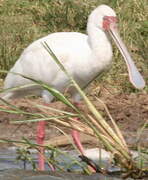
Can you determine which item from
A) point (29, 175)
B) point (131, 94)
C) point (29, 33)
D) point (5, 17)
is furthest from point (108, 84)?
point (29, 175)

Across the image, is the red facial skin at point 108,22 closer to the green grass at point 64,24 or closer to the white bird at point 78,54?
the white bird at point 78,54

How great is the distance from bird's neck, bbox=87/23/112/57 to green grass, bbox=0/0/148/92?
2.15 metres

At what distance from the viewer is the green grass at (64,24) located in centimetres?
1107

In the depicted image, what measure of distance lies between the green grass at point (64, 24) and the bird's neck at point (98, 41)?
84.7 inches

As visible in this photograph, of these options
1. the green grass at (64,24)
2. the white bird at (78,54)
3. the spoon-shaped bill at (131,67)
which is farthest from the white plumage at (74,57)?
the green grass at (64,24)

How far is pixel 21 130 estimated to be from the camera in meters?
9.20

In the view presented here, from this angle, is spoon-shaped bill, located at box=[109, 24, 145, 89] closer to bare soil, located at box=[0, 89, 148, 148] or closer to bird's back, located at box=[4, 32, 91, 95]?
bird's back, located at box=[4, 32, 91, 95]

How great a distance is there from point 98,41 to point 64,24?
4.28 meters

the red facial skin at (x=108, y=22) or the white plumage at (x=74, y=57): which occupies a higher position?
the red facial skin at (x=108, y=22)

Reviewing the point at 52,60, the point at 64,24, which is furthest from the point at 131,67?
the point at 64,24

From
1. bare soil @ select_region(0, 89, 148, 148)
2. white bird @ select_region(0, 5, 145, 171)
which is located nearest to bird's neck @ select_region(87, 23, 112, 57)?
white bird @ select_region(0, 5, 145, 171)

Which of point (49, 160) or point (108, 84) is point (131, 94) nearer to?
point (108, 84)

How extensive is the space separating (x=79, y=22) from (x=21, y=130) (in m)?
3.76

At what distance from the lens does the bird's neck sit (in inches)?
329
